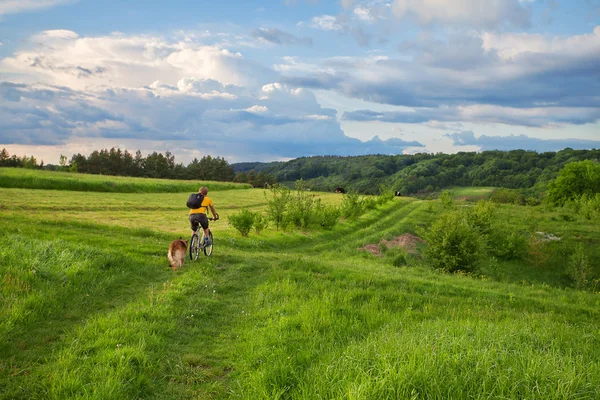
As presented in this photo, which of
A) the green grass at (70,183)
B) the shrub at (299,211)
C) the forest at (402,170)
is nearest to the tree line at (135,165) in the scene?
the forest at (402,170)

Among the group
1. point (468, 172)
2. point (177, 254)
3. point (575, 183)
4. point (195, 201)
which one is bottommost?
point (177, 254)

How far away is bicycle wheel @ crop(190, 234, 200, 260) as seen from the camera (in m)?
15.4

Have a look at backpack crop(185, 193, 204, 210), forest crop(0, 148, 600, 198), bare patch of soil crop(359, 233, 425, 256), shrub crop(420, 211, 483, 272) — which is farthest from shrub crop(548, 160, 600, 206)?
backpack crop(185, 193, 204, 210)

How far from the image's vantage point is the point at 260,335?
23.9ft

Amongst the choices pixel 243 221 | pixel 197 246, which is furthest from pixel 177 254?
pixel 243 221

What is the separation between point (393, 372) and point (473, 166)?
187 meters

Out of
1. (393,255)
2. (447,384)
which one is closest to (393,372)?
(447,384)

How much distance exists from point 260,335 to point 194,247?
29.4 ft

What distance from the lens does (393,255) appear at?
26.8 meters

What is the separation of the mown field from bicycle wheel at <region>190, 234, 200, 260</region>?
102 centimetres

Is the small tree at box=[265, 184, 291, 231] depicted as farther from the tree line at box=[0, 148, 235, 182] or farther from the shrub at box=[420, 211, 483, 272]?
the tree line at box=[0, 148, 235, 182]

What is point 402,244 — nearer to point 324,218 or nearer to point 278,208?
point 324,218

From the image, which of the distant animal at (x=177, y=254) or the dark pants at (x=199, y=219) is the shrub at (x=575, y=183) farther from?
the distant animal at (x=177, y=254)

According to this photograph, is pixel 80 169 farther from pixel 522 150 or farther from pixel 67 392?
pixel 522 150
